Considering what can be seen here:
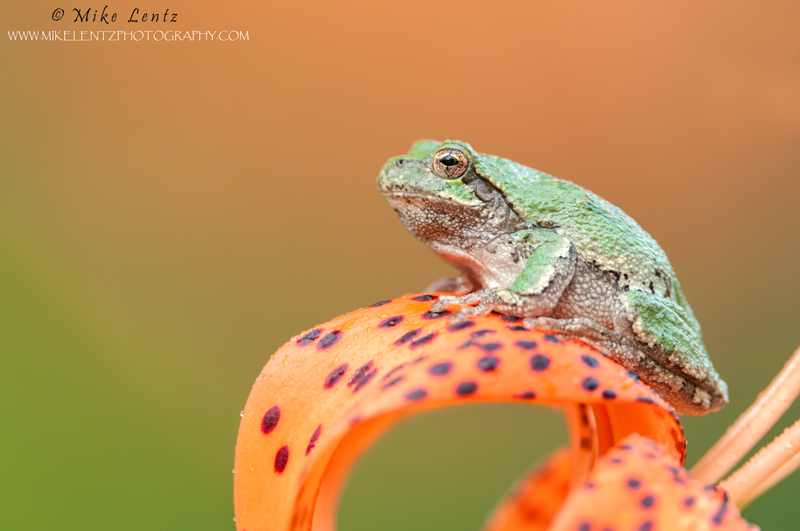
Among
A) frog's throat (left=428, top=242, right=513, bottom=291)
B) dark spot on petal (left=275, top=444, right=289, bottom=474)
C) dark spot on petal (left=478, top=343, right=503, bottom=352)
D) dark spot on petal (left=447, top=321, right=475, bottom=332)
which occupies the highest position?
frog's throat (left=428, top=242, right=513, bottom=291)

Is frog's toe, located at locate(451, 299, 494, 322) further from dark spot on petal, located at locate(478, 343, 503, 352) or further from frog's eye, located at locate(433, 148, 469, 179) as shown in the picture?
frog's eye, located at locate(433, 148, 469, 179)

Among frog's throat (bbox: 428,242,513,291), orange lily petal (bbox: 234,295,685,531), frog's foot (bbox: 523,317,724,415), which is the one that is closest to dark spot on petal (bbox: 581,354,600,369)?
orange lily petal (bbox: 234,295,685,531)

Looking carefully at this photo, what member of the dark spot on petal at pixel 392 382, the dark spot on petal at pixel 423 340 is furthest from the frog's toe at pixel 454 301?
the dark spot on petal at pixel 392 382

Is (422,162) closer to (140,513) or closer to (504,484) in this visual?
(140,513)

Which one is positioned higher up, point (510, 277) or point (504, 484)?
point (510, 277)

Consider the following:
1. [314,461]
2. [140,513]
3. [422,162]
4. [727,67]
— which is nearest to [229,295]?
[140,513]

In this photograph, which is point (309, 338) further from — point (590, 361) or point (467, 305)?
point (590, 361)
